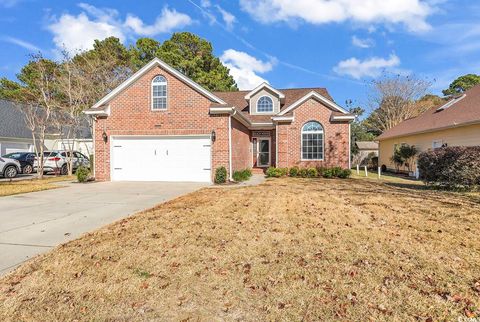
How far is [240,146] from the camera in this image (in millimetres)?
16734

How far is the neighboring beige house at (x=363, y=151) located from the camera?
32969 millimetres

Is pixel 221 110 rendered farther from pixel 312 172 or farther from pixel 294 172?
pixel 312 172

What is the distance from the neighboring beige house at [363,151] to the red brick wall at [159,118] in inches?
893

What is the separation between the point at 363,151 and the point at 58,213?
106 ft

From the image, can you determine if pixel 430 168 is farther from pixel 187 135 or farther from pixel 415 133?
pixel 187 135

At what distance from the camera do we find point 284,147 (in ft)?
57.8

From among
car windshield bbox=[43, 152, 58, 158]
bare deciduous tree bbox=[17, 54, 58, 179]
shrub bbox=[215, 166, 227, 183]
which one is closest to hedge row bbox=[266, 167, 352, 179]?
shrub bbox=[215, 166, 227, 183]

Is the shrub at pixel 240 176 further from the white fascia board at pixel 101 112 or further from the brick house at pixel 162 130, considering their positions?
the white fascia board at pixel 101 112

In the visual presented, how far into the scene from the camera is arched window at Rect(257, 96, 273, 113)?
20.2 m

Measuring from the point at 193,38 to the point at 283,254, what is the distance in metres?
32.5

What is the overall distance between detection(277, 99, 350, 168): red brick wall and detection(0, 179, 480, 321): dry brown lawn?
417 inches

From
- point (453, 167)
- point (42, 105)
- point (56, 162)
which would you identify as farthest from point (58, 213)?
point (42, 105)

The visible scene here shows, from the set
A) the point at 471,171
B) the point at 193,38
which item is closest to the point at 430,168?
the point at 471,171

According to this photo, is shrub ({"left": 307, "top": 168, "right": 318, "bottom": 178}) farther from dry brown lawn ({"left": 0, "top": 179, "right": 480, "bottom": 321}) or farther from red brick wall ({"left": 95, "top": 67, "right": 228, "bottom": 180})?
dry brown lawn ({"left": 0, "top": 179, "right": 480, "bottom": 321})
